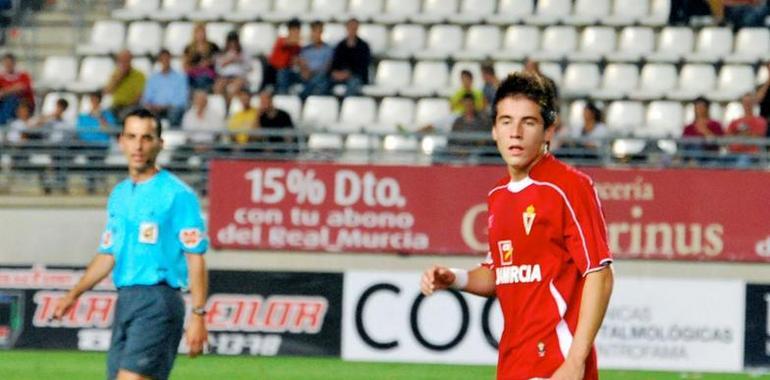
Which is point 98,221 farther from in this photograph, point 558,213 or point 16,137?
point 558,213

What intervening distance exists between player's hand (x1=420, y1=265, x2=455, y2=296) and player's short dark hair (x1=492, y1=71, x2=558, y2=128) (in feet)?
2.19

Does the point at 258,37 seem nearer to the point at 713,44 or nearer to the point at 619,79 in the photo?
the point at 619,79

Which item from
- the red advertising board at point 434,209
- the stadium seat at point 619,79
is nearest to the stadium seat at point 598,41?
the stadium seat at point 619,79

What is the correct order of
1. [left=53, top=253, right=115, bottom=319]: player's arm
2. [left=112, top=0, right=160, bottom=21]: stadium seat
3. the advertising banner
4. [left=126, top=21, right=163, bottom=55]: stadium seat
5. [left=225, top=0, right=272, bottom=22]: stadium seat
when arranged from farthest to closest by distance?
[left=112, top=0, right=160, bottom=21]: stadium seat → [left=225, top=0, right=272, bottom=22]: stadium seat → [left=126, top=21, right=163, bottom=55]: stadium seat → the advertising banner → [left=53, top=253, right=115, bottom=319]: player's arm

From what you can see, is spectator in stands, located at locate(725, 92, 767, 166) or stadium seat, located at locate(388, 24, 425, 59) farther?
stadium seat, located at locate(388, 24, 425, 59)

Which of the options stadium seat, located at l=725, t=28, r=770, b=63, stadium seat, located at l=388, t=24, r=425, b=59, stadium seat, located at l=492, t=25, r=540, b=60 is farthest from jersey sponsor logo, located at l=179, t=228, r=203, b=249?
stadium seat, located at l=388, t=24, r=425, b=59

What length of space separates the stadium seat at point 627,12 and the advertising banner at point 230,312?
20.3ft

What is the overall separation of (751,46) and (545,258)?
16.0 metres

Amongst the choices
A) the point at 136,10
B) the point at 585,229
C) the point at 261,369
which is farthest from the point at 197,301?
the point at 136,10

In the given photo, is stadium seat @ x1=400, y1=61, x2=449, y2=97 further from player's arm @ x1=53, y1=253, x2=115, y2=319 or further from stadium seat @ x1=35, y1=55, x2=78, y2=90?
player's arm @ x1=53, y1=253, x2=115, y2=319

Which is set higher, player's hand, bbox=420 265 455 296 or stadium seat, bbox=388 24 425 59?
stadium seat, bbox=388 24 425 59

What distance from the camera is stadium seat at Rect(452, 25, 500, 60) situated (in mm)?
22531

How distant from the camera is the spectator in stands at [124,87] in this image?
69.4ft

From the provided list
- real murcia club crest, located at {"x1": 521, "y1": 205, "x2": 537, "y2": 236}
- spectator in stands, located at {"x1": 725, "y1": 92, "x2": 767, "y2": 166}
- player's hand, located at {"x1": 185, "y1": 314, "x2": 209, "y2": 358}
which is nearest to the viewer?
real murcia club crest, located at {"x1": 521, "y1": 205, "x2": 537, "y2": 236}
